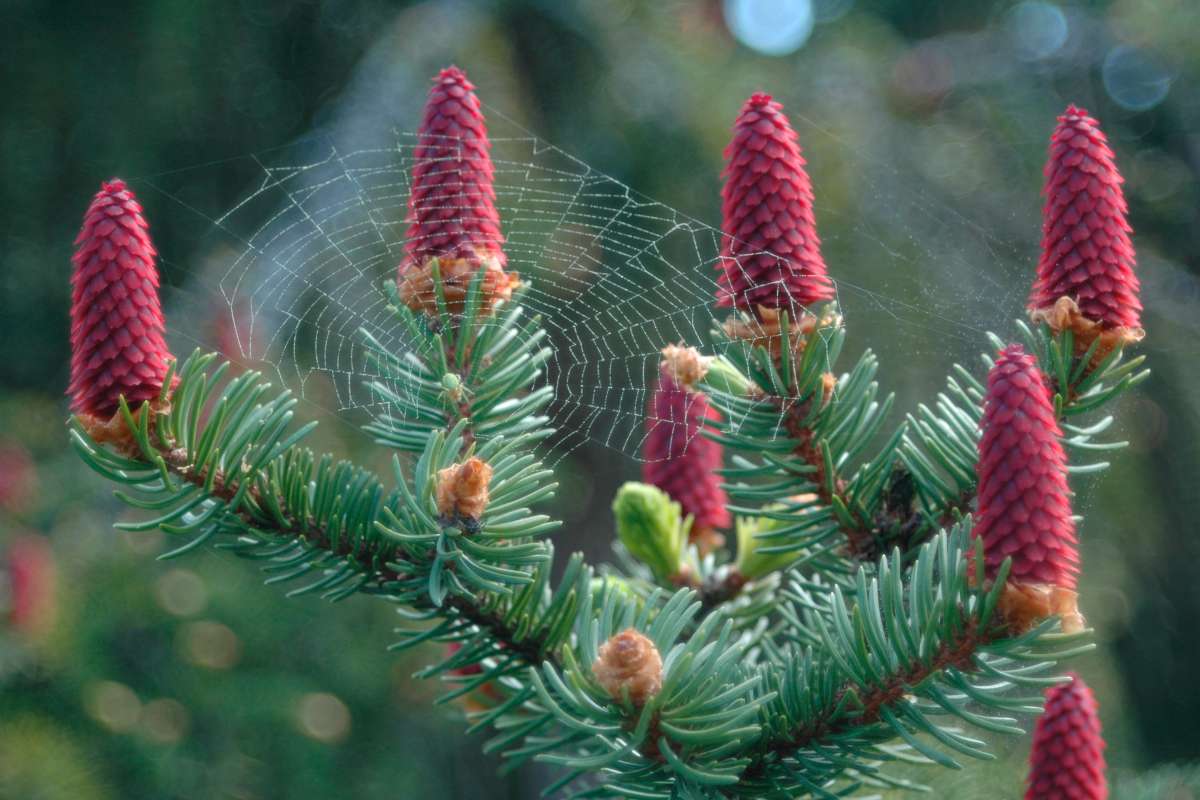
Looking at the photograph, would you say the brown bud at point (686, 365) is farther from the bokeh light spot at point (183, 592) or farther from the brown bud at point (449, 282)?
the bokeh light spot at point (183, 592)

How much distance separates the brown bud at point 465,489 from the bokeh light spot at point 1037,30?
2.26 metres

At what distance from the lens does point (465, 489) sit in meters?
Result: 0.62

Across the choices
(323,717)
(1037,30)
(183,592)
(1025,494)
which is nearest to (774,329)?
(1025,494)

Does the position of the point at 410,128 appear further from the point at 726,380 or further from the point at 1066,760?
the point at 1066,760

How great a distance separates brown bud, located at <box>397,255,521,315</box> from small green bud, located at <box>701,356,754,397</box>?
180mm

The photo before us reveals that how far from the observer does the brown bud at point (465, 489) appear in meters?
0.62

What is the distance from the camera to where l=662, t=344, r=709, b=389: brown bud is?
761 mm

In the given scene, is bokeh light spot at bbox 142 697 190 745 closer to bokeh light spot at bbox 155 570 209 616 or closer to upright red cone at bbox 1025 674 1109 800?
bokeh light spot at bbox 155 570 209 616

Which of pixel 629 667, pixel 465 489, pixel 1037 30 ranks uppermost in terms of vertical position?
pixel 1037 30

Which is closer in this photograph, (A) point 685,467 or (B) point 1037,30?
(A) point 685,467

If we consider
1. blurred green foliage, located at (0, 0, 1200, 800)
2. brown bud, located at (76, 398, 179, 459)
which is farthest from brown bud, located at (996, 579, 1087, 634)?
blurred green foliage, located at (0, 0, 1200, 800)

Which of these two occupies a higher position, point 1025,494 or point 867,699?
point 1025,494

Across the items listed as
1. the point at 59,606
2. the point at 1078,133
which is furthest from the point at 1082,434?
the point at 59,606

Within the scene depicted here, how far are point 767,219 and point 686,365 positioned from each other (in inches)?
5.2
